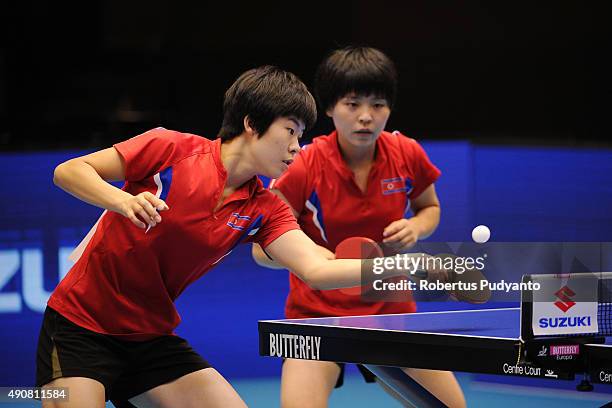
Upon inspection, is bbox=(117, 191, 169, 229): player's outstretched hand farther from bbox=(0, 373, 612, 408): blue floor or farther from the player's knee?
bbox=(0, 373, 612, 408): blue floor

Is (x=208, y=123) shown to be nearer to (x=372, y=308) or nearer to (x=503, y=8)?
(x=503, y=8)

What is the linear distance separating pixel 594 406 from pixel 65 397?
3.51m

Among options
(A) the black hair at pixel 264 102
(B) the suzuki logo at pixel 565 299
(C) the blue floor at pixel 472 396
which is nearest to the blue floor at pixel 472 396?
(C) the blue floor at pixel 472 396

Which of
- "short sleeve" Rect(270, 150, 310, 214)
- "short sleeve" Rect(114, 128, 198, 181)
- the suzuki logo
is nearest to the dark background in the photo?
"short sleeve" Rect(270, 150, 310, 214)

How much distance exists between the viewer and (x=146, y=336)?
3.26 metres

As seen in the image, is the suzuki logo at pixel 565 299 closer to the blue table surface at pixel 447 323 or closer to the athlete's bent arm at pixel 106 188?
the blue table surface at pixel 447 323

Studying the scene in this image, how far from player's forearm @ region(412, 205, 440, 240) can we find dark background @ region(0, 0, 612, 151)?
126 inches

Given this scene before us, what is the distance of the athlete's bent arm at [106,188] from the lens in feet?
9.35

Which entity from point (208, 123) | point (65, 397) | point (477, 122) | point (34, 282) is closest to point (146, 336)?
point (65, 397)

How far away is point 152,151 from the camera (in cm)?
317

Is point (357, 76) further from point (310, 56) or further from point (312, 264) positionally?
point (310, 56)

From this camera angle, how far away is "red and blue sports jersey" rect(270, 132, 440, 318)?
158 inches

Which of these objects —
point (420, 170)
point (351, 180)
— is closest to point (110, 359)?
point (351, 180)

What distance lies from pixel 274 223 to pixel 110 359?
696mm
